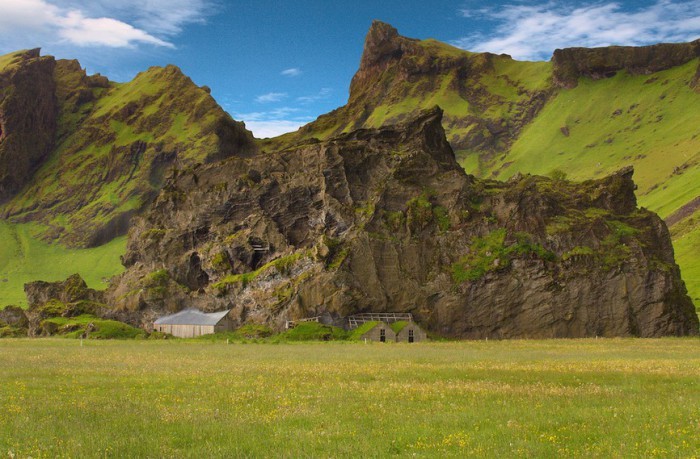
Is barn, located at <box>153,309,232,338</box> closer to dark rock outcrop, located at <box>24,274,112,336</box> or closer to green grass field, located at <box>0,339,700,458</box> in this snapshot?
dark rock outcrop, located at <box>24,274,112,336</box>

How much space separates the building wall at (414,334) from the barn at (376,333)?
0.96 m

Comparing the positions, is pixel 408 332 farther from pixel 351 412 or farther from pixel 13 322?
pixel 13 322

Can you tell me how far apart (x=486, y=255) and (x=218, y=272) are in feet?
153

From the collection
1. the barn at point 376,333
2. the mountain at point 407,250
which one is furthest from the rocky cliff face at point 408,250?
the barn at point 376,333

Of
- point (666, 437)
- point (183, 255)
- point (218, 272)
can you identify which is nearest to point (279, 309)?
point (218, 272)

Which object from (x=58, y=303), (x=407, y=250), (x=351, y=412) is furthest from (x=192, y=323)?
(x=351, y=412)

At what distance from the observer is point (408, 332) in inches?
3649

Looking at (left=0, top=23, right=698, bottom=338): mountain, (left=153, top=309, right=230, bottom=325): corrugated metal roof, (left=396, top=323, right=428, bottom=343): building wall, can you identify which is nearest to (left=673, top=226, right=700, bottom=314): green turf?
(left=0, top=23, right=698, bottom=338): mountain

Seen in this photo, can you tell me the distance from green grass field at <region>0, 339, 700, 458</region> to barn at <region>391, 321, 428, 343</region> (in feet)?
169

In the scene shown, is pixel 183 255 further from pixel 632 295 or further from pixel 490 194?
pixel 632 295

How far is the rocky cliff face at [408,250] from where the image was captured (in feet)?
317

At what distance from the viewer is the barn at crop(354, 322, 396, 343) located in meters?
90.2

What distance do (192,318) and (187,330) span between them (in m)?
2.90

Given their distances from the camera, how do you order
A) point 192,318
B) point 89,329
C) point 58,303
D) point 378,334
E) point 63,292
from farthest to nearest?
1. point 63,292
2. point 58,303
3. point 192,318
4. point 89,329
5. point 378,334
